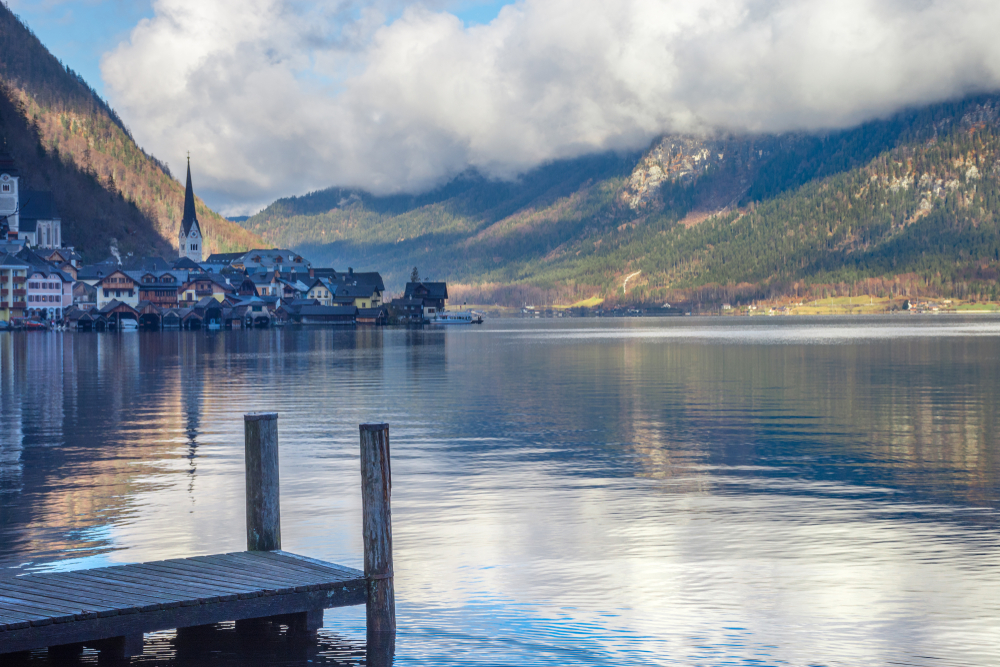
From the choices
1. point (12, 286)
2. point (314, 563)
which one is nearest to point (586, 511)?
point (314, 563)

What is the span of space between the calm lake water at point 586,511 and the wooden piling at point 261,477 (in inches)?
71.3

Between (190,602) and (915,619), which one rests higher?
(190,602)

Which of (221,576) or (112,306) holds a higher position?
(112,306)

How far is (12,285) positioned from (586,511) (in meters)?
180

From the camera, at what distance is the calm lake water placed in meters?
15.1

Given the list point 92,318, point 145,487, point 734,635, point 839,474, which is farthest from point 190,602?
point 92,318

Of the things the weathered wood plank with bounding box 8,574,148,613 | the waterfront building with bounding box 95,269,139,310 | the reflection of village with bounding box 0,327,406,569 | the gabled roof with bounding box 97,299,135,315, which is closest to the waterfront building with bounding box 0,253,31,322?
the gabled roof with bounding box 97,299,135,315

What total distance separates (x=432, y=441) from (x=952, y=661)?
25.0m

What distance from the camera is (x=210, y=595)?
44.7 feet

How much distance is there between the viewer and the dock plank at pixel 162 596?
12.8m

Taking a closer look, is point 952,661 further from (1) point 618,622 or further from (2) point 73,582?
(2) point 73,582

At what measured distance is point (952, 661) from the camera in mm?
13828

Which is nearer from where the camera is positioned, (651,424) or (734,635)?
(734,635)

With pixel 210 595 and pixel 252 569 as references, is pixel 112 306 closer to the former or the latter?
pixel 252 569
